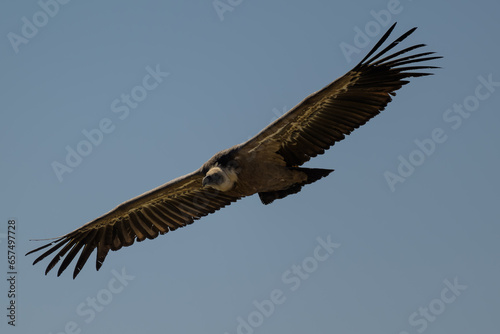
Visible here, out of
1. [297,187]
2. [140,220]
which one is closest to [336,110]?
[297,187]

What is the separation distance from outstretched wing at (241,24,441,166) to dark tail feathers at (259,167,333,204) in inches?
9.0

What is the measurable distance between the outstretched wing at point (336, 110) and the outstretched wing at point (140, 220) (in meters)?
1.88

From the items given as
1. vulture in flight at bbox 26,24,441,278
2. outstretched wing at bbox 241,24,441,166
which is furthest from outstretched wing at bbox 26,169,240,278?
outstretched wing at bbox 241,24,441,166

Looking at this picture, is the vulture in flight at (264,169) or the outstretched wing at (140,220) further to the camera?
the outstretched wing at (140,220)

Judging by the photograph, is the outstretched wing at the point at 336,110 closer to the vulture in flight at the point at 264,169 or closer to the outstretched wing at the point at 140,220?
the vulture in flight at the point at 264,169

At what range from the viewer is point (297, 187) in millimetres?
14641

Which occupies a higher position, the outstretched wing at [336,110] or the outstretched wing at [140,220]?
the outstretched wing at [140,220]

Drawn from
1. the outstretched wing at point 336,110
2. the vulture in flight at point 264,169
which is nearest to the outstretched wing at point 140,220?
the vulture in flight at point 264,169

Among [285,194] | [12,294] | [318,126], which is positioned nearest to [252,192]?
[285,194]

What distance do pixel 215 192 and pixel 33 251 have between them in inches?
128

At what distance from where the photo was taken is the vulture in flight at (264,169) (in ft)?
45.2

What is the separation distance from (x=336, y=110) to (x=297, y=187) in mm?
1451

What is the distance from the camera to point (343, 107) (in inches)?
552

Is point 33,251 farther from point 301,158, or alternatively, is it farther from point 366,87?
point 366,87
